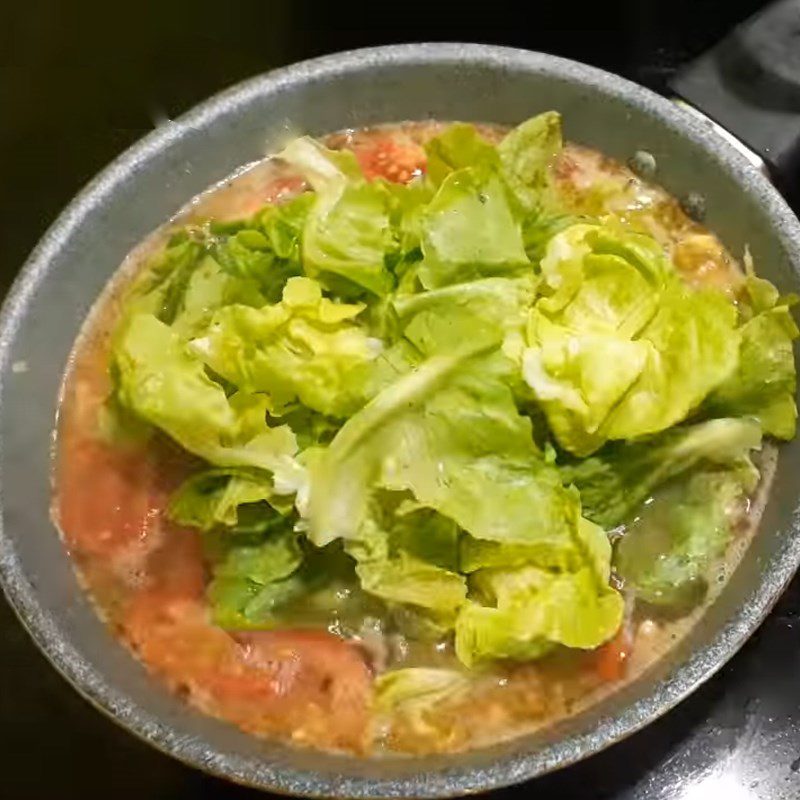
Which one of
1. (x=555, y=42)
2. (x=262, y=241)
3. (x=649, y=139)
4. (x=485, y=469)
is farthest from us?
(x=555, y=42)

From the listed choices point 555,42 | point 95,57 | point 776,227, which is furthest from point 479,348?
point 95,57

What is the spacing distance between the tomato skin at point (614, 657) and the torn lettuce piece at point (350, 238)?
324 mm

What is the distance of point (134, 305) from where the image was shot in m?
1.10

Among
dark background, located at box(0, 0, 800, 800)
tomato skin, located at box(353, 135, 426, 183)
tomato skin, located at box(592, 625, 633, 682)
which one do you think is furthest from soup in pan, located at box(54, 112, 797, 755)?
dark background, located at box(0, 0, 800, 800)

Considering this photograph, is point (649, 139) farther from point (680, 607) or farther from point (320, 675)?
point (320, 675)

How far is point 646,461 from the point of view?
981 mm

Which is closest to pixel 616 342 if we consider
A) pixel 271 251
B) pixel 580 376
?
pixel 580 376

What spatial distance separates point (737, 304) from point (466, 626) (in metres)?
0.40

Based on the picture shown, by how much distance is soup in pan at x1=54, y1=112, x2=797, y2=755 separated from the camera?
3.01 ft

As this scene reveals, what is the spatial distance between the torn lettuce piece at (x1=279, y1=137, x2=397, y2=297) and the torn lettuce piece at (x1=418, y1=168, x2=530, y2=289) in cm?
4

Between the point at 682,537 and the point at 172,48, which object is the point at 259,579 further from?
the point at 172,48

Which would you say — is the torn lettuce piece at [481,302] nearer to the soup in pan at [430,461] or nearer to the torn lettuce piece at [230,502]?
the soup in pan at [430,461]

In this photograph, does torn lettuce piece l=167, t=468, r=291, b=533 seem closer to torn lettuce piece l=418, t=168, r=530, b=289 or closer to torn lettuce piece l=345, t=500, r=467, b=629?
torn lettuce piece l=345, t=500, r=467, b=629

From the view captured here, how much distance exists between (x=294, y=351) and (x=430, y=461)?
136mm
